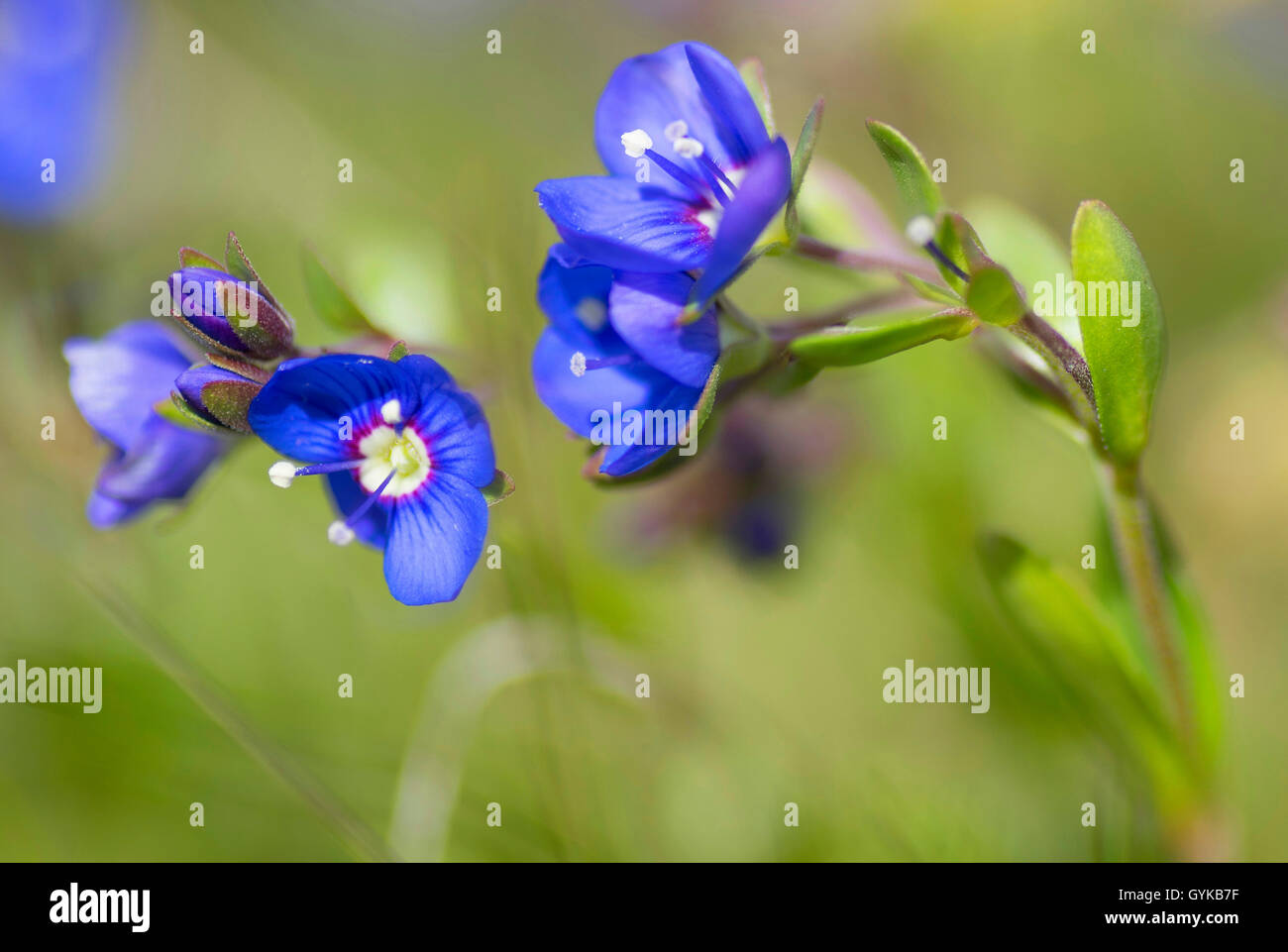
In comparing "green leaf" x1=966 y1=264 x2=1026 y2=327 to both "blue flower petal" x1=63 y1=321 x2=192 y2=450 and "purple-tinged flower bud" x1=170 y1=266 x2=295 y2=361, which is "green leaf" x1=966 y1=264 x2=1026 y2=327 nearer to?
"purple-tinged flower bud" x1=170 y1=266 x2=295 y2=361

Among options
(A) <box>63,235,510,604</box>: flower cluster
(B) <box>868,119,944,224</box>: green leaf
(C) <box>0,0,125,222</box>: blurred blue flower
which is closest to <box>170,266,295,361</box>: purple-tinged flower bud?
(A) <box>63,235,510,604</box>: flower cluster

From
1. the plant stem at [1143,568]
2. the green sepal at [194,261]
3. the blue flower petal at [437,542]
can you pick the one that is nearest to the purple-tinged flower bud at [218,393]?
the green sepal at [194,261]

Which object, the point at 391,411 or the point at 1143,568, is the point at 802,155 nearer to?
the point at 391,411

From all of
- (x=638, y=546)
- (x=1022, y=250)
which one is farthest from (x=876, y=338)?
(x=638, y=546)

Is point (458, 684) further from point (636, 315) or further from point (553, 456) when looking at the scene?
point (636, 315)
